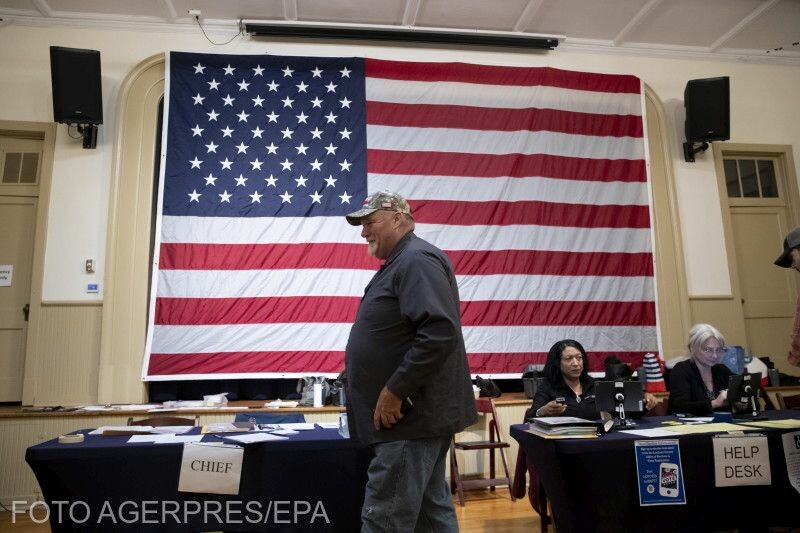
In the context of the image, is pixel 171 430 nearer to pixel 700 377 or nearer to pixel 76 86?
pixel 700 377

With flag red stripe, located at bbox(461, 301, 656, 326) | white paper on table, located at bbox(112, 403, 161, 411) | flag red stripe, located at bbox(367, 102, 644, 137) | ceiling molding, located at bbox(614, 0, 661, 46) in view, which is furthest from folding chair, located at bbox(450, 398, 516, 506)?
ceiling molding, located at bbox(614, 0, 661, 46)

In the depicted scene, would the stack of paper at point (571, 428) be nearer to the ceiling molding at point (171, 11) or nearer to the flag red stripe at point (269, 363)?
the flag red stripe at point (269, 363)

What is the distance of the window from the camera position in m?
6.13

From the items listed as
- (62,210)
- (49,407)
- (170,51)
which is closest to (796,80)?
(170,51)

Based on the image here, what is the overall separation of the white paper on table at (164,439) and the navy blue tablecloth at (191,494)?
52 millimetres

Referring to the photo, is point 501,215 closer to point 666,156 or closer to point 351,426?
point 666,156

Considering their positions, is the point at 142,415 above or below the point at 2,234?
below

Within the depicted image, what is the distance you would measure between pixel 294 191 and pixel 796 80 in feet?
18.2

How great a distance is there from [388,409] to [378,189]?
3573 millimetres

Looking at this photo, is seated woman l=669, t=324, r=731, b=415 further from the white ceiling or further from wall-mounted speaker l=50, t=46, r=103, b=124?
wall-mounted speaker l=50, t=46, r=103, b=124

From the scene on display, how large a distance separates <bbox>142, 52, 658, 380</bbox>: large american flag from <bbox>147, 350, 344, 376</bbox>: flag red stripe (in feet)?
0.04

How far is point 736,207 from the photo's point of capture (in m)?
6.04

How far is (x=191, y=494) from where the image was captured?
86.7 inches

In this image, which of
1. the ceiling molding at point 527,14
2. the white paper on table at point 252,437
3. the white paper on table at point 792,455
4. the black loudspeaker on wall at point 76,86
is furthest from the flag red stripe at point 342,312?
the white paper on table at point 792,455
